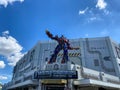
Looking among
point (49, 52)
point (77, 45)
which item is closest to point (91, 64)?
point (77, 45)

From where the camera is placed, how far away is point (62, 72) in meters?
16.4

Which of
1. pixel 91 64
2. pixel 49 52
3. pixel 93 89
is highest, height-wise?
pixel 49 52

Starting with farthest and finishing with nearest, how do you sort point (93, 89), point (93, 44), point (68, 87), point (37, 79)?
point (93, 44), point (93, 89), point (37, 79), point (68, 87)

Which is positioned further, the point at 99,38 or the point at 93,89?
the point at 99,38

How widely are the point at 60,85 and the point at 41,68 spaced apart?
3.28 meters

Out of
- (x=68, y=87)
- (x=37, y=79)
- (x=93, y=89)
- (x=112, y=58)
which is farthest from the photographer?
(x=112, y=58)

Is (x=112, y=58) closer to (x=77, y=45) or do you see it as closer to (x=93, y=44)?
(x=93, y=44)

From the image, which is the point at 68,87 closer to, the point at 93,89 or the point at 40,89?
the point at 40,89

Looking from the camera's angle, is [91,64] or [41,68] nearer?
[41,68]

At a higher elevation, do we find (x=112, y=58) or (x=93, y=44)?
(x=93, y=44)

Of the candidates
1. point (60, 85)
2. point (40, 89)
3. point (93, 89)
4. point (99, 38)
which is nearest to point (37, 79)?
point (40, 89)

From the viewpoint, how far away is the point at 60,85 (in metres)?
16.6

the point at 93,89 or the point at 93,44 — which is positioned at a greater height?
the point at 93,44

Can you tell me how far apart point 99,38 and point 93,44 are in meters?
1.92
